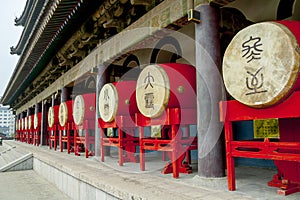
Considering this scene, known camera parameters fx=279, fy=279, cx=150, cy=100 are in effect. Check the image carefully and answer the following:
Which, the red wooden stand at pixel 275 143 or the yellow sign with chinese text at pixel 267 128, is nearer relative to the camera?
the red wooden stand at pixel 275 143

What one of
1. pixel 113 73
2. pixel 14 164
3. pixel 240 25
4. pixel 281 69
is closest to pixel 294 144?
pixel 281 69

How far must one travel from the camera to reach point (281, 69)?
8.76ft

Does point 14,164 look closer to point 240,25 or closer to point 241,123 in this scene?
point 241,123

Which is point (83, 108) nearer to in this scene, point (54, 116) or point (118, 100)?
point (118, 100)

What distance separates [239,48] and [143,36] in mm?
2469

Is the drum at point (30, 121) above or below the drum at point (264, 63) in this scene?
below

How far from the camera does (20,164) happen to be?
10.1 m

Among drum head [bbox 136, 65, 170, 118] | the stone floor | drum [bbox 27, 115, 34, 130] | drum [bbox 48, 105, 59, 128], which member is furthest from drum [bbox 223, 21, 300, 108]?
drum [bbox 27, 115, 34, 130]

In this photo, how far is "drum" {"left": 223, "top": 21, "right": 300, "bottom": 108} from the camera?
8.64 feet

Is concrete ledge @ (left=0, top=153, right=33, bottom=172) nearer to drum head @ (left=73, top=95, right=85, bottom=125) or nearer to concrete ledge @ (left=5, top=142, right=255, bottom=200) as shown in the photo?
drum head @ (left=73, top=95, right=85, bottom=125)

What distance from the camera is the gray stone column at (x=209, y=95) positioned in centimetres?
371

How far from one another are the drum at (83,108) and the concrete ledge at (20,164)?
3533 millimetres

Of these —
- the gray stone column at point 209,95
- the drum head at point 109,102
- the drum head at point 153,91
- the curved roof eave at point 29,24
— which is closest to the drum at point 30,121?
the curved roof eave at point 29,24

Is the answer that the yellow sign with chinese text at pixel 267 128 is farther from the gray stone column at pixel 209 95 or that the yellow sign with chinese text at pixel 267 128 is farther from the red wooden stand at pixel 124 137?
the red wooden stand at pixel 124 137
